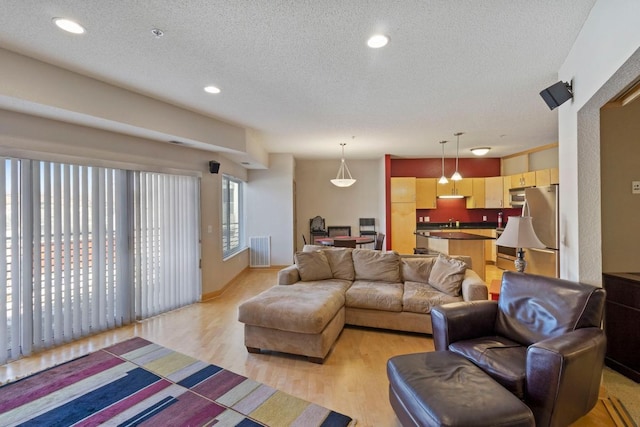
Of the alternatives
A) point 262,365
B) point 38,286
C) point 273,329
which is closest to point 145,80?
point 38,286

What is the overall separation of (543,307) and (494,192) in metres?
5.96

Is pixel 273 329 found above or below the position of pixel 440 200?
below

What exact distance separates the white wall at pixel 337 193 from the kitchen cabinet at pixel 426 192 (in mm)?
1046

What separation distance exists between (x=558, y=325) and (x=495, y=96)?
102 inches

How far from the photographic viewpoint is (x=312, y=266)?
156 inches

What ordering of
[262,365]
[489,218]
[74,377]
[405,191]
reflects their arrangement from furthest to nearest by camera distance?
[489,218] → [405,191] → [262,365] → [74,377]

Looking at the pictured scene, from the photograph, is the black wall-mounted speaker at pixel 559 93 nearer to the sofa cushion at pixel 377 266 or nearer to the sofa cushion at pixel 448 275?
the sofa cushion at pixel 448 275

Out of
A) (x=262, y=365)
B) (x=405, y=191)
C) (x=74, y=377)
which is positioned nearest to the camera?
(x=74, y=377)

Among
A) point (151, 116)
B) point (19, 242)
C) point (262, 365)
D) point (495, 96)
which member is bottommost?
point (262, 365)

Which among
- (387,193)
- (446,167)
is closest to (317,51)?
(387,193)

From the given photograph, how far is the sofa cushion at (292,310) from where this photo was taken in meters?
2.67

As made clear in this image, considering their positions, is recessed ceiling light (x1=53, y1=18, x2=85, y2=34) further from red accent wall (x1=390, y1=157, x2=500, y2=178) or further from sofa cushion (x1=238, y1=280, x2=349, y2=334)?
red accent wall (x1=390, y1=157, x2=500, y2=178)

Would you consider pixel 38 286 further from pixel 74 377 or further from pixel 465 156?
pixel 465 156

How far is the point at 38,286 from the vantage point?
2.87 meters
